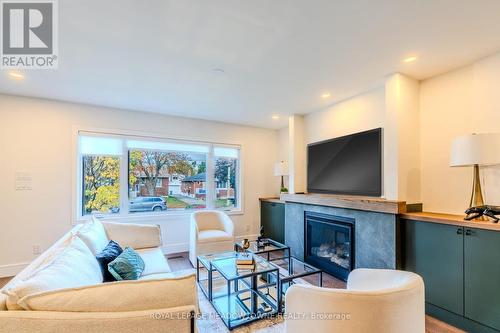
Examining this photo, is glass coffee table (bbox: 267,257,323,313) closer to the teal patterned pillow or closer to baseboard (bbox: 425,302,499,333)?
baseboard (bbox: 425,302,499,333)

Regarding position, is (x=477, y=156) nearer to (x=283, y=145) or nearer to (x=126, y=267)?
(x=126, y=267)

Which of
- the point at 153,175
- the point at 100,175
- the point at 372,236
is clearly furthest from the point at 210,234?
the point at 372,236

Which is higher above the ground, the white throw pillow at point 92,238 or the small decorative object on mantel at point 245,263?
the white throw pillow at point 92,238

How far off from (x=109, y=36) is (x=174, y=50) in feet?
1.70

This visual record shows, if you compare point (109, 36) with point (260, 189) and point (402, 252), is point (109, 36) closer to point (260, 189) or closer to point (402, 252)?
point (402, 252)

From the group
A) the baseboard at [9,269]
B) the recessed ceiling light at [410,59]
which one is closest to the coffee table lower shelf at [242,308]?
the recessed ceiling light at [410,59]

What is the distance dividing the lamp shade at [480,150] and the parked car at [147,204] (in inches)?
163

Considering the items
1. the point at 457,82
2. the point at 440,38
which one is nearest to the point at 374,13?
the point at 440,38

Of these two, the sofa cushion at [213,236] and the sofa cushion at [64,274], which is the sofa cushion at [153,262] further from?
the sofa cushion at [213,236]

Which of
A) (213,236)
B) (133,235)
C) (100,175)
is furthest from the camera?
(100,175)

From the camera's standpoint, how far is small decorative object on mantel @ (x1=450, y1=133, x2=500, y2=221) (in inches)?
77.7

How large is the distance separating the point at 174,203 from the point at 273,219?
192cm

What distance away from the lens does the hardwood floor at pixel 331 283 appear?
208cm

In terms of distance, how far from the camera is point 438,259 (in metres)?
2.21
